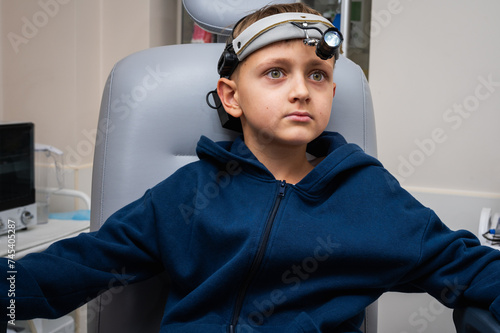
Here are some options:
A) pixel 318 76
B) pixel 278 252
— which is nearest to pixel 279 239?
pixel 278 252

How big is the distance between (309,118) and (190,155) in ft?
1.03

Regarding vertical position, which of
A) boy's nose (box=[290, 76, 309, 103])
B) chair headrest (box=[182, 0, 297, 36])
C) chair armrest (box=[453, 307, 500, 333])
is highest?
chair headrest (box=[182, 0, 297, 36])

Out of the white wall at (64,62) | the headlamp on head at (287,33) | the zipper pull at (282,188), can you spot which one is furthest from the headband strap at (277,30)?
the white wall at (64,62)

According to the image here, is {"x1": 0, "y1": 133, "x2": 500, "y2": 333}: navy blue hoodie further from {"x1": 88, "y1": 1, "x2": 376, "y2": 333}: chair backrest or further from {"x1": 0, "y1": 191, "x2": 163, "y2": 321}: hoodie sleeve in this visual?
{"x1": 88, "y1": 1, "x2": 376, "y2": 333}: chair backrest

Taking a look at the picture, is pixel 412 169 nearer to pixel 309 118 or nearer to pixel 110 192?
pixel 309 118

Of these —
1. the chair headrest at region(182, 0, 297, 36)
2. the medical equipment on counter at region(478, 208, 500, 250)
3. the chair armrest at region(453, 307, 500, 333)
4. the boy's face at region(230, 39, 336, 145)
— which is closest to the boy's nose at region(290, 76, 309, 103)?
the boy's face at region(230, 39, 336, 145)

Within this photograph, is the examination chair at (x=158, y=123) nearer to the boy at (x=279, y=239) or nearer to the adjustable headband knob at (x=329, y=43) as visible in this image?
the boy at (x=279, y=239)

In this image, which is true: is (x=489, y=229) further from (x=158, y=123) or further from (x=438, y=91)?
(x=158, y=123)

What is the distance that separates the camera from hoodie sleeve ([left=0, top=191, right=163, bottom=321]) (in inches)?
32.5

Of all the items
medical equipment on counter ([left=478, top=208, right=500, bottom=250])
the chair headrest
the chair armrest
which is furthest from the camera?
medical equipment on counter ([left=478, top=208, right=500, bottom=250])

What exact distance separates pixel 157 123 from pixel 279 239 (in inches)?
16.1

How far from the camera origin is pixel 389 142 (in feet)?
6.40

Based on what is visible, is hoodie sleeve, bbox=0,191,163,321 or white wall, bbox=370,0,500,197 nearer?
hoodie sleeve, bbox=0,191,163,321

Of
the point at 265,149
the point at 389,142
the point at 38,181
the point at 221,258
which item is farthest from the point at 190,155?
the point at 38,181
